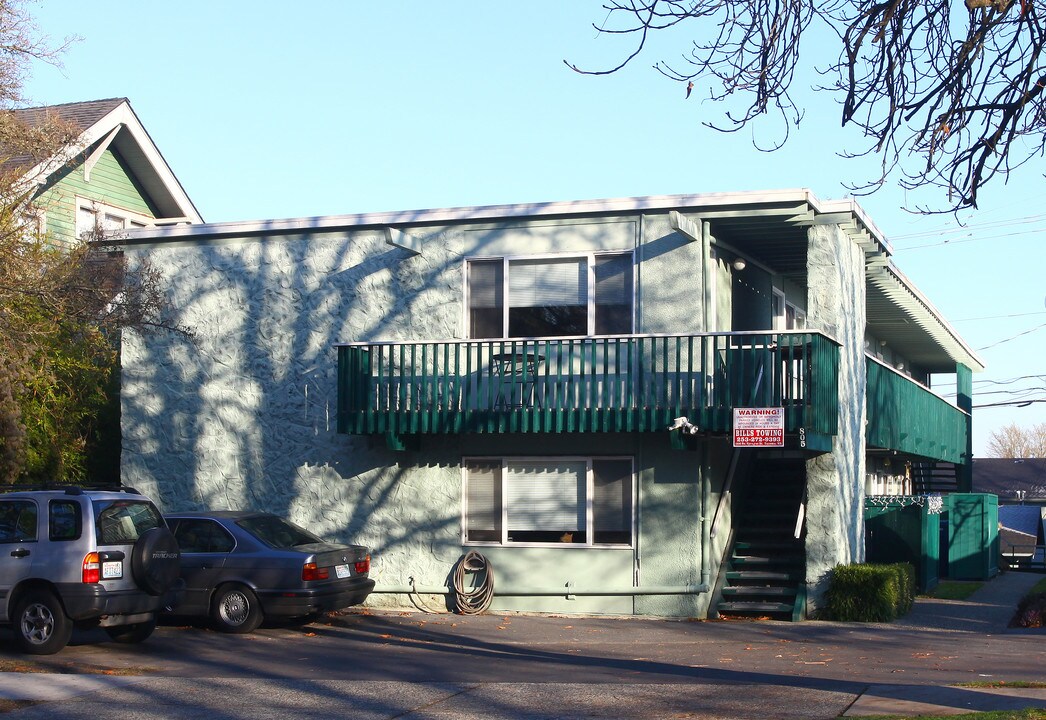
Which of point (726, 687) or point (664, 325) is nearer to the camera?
point (726, 687)

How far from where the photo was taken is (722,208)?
18.7 m

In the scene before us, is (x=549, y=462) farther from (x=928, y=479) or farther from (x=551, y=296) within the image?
(x=928, y=479)

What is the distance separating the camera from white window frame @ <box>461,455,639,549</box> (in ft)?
62.2

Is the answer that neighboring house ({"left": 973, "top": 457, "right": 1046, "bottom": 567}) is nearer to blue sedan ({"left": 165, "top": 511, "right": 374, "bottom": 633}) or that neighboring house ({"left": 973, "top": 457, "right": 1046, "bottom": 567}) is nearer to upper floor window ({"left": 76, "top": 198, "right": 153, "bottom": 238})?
blue sedan ({"left": 165, "top": 511, "right": 374, "bottom": 633})

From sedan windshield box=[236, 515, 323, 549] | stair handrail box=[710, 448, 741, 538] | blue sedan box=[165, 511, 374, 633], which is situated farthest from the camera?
stair handrail box=[710, 448, 741, 538]

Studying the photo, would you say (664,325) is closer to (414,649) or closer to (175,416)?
(414,649)

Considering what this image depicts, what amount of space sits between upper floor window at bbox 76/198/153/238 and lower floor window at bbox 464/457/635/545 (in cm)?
1075

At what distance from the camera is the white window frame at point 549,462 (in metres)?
19.0

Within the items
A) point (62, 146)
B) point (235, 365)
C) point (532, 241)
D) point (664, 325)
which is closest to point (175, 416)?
point (235, 365)

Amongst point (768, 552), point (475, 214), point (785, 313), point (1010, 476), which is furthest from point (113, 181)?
point (1010, 476)

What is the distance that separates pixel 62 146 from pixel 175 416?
5385 mm

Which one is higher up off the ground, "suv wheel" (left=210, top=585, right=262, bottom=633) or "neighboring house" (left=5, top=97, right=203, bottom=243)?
"neighboring house" (left=5, top=97, right=203, bottom=243)

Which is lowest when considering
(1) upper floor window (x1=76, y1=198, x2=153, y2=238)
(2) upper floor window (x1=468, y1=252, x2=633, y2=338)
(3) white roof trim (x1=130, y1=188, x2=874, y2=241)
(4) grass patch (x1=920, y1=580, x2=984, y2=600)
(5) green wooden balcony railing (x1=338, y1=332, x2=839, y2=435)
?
(4) grass patch (x1=920, y1=580, x2=984, y2=600)

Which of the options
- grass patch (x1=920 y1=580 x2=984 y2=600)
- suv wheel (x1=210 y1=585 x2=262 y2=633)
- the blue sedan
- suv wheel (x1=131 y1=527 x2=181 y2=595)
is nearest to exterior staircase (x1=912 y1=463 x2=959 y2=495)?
grass patch (x1=920 y1=580 x2=984 y2=600)
